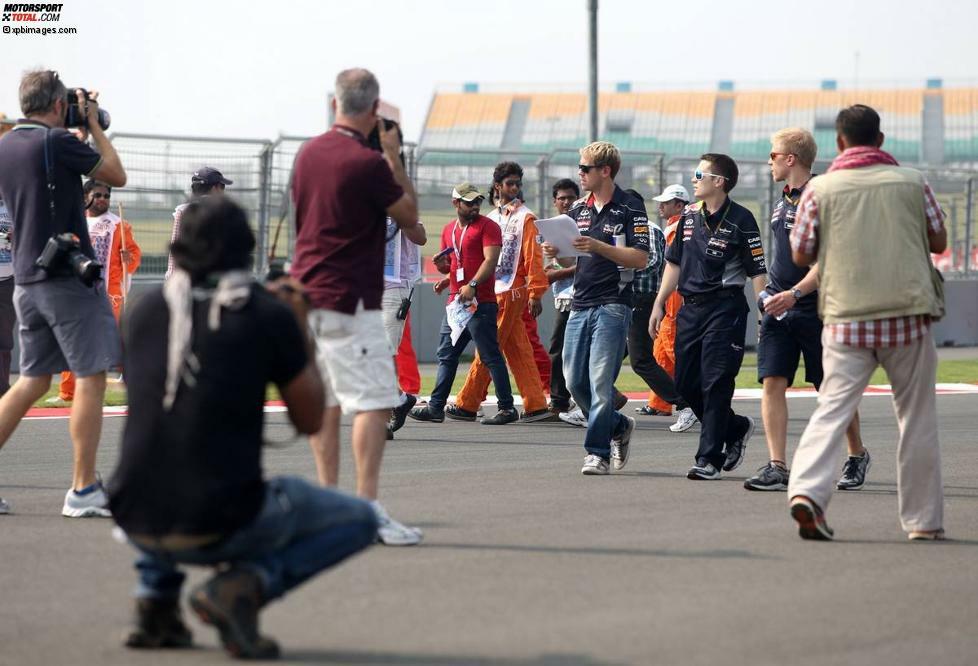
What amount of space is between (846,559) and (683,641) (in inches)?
69.7

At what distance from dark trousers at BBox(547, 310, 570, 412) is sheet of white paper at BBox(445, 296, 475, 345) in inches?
33.5

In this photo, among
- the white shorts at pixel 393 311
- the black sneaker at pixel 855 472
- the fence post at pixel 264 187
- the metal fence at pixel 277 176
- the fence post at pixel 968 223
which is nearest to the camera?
the black sneaker at pixel 855 472

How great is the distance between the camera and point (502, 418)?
41.2 ft

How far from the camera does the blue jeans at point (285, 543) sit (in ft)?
15.2

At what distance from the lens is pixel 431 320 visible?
20.3 m

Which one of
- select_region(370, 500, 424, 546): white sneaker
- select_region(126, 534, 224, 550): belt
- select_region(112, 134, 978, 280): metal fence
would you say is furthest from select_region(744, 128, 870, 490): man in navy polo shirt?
select_region(112, 134, 978, 280): metal fence

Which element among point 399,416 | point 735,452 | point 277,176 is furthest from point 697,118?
point 735,452

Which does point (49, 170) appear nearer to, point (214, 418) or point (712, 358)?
point (214, 418)

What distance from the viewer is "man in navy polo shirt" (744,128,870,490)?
28.2 ft

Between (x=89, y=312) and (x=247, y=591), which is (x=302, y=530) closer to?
(x=247, y=591)

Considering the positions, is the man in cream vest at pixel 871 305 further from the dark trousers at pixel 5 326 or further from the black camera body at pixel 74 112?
the dark trousers at pixel 5 326

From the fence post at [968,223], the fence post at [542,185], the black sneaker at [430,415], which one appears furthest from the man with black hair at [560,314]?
the fence post at [968,223]

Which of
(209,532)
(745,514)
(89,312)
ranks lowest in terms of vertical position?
(745,514)

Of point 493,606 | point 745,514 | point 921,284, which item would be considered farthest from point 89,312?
point 921,284
